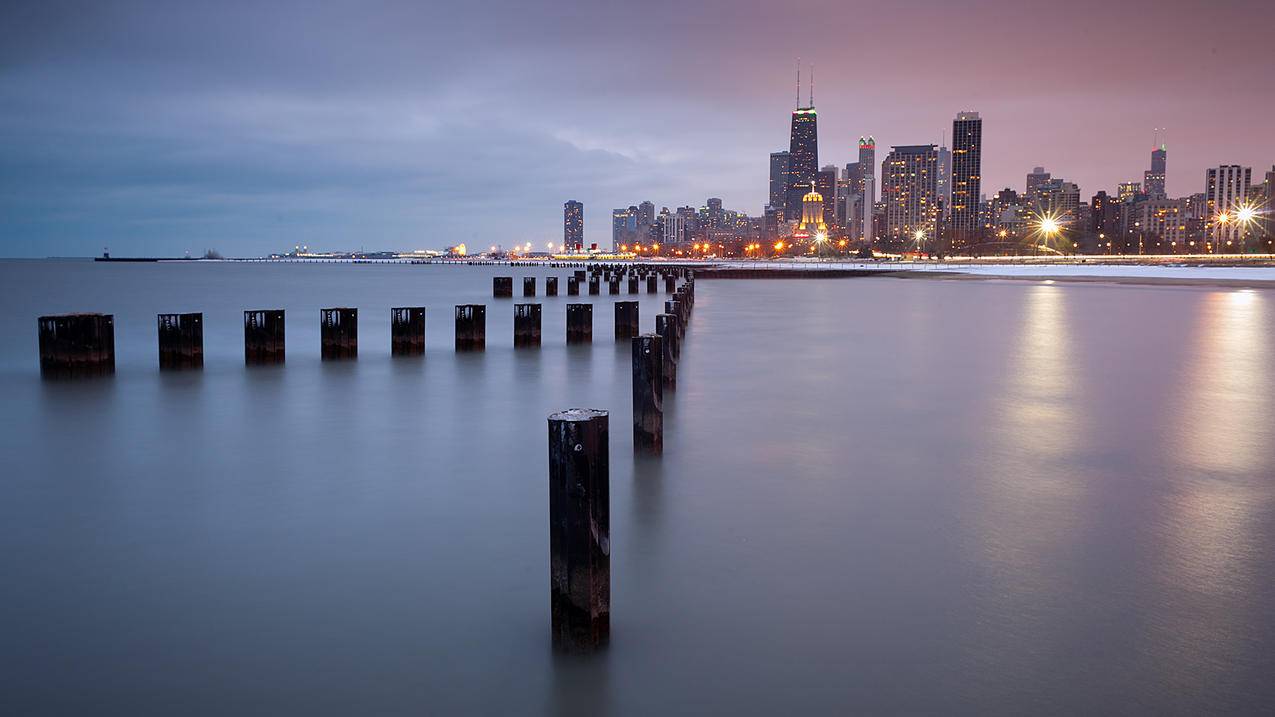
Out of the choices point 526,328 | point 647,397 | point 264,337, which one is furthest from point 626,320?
point 647,397

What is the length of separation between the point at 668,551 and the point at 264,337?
1416 centimetres

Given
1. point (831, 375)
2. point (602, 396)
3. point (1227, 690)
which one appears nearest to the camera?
point (1227, 690)

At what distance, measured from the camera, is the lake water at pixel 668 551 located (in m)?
4.31

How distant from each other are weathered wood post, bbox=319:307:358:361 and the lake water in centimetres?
422

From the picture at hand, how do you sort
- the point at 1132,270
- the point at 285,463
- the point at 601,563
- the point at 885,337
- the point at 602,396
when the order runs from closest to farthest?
the point at 601,563
the point at 285,463
the point at 602,396
the point at 885,337
the point at 1132,270

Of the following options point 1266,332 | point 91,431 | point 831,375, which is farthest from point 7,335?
point 1266,332

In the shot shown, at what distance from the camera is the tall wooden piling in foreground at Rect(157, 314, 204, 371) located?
16906 millimetres

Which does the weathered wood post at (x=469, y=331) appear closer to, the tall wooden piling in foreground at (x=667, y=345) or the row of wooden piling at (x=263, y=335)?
the row of wooden piling at (x=263, y=335)

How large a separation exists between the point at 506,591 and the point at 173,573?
88.4 inches

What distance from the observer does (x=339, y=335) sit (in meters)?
18.8

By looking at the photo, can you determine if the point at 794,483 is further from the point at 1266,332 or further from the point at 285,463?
the point at 1266,332

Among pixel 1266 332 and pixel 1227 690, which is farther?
pixel 1266 332

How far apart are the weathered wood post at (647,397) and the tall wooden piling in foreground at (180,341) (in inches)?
444

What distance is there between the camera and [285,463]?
9102 millimetres
